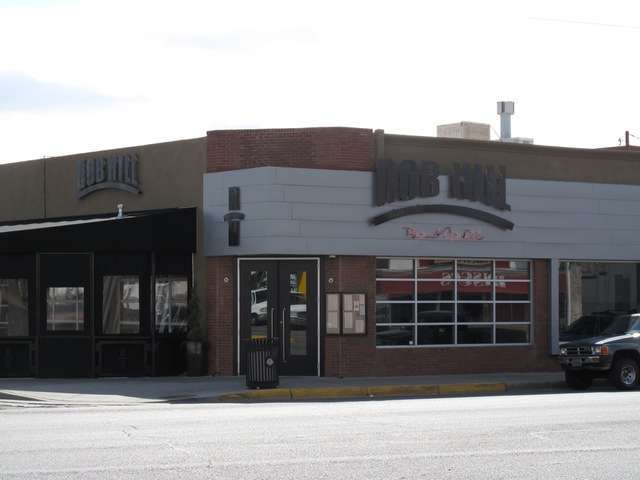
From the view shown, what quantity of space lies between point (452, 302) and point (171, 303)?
6.59 metres

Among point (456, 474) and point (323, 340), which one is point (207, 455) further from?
point (323, 340)

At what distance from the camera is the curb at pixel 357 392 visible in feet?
68.5

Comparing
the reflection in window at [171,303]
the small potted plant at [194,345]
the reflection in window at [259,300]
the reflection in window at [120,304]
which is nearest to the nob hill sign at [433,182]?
the reflection in window at [259,300]

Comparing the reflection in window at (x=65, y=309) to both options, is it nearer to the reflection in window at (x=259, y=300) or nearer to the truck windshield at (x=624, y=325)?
the reflection in window at (x=259, y=300)

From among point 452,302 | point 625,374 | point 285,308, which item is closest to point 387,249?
point 452,302

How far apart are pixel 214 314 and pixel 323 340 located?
253 cm

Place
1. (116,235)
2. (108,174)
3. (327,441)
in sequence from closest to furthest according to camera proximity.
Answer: (327,441), (116,235), (108,174)

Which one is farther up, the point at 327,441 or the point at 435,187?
the point at 435,187

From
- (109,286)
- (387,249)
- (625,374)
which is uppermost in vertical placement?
(387,249)

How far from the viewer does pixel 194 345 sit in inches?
947

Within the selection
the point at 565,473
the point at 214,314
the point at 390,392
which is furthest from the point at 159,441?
the point at 214,314

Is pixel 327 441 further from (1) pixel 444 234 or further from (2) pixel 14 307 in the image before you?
(2) pixel 14 307

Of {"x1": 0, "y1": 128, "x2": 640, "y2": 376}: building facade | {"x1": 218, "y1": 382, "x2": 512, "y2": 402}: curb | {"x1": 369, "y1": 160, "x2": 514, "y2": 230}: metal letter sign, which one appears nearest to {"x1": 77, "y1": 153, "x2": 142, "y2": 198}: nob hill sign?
{"x1": 0, "y1": 128, "x2": 640, "y2": 376}: building facade

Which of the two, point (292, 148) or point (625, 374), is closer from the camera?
point (625, 374)
